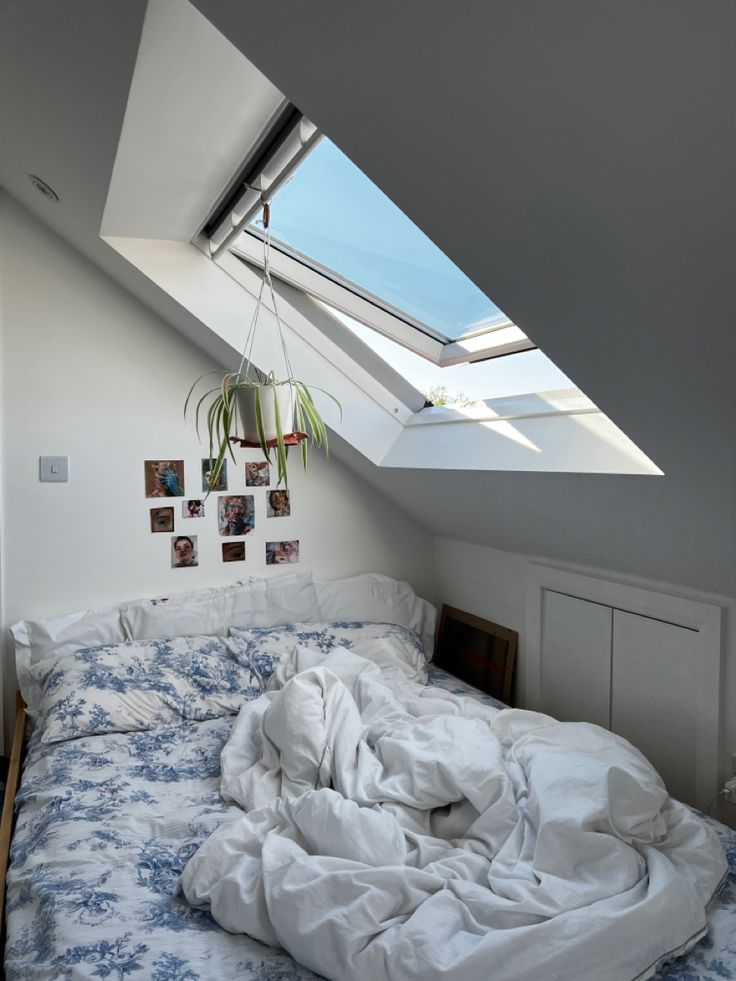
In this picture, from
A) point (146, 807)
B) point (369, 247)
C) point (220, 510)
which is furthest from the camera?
point (220, 510)

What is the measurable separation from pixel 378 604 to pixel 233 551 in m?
0.70

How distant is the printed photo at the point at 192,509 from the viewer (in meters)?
3.02

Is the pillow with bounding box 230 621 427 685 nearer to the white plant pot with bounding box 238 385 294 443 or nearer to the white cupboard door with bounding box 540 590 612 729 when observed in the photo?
the white cupboard door with bounding box 540 590 612 729

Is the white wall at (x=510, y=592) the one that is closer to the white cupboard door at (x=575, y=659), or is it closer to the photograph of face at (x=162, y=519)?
the white cupboard door at (x=575, y=659)

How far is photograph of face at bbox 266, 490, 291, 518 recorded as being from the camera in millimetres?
3184

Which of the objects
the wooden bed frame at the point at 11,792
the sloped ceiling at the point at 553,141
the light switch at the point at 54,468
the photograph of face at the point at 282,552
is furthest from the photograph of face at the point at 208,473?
the sloped ceiling at the point at 553,141

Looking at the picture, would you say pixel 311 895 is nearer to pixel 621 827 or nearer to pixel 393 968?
pixel 393 968

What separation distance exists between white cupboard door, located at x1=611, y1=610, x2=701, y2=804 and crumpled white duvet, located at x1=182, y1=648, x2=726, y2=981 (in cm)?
46

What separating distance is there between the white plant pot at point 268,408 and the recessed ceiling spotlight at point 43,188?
902 millimetres

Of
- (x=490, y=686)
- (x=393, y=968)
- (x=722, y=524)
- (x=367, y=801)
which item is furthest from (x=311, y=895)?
(x=490, y=686)

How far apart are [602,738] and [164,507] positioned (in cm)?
194

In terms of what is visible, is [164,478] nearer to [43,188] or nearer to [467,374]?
[43,188]

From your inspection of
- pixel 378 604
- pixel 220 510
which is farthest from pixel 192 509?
pixel 378 604

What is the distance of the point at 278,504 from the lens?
3.20 m
